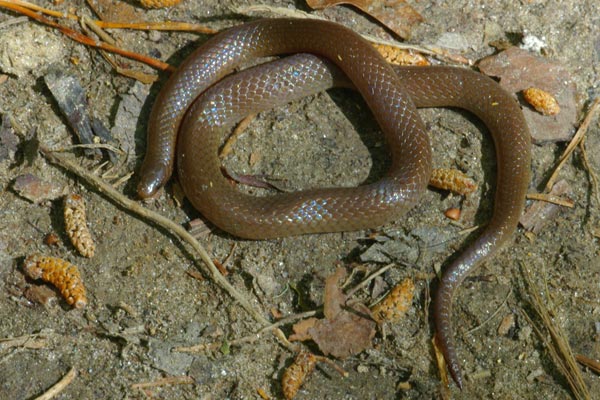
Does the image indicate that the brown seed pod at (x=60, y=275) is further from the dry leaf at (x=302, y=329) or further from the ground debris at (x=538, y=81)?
the ground debris at (x=538, y=81)

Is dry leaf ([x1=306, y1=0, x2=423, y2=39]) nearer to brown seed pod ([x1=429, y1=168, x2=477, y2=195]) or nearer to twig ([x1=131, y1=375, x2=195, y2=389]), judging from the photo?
brown seed pod ([x1=429, y1=168, x2=477, y2=195])

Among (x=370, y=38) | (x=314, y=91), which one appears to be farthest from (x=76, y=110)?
(x=370, y=38)

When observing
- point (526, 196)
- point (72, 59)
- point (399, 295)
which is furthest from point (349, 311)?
point (72, 59)

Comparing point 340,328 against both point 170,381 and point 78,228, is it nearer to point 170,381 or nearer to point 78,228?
point 170,381

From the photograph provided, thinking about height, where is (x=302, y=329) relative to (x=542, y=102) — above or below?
below

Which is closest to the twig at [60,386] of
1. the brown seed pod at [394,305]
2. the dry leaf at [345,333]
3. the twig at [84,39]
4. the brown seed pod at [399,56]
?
the dry leaf at [345,333]
